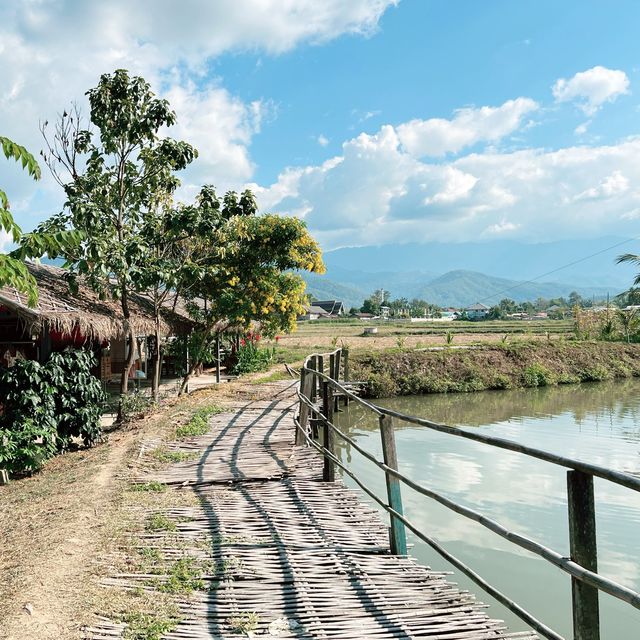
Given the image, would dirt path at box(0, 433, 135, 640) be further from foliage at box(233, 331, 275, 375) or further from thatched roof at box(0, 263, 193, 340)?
foliage at box(233, 331, 275, 375)

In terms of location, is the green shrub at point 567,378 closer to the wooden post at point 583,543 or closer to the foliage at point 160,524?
the foliage at point 160,524

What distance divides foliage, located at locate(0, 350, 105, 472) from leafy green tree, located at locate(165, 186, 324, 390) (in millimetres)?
4215

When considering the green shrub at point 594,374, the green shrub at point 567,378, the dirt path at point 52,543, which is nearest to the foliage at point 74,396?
the dirt path at point 52,543

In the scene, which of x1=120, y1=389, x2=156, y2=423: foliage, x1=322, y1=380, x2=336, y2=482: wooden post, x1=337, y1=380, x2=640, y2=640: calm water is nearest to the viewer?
x1=337, y1=380, x2=640, y2=640: calm water

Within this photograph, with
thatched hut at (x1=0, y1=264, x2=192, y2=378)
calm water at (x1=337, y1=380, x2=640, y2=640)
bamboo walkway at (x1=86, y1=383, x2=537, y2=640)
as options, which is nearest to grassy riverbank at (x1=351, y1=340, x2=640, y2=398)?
calm water at (x1=337, y1=380, x2=640, y2=640)

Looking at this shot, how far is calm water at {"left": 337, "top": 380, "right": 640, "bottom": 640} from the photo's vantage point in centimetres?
545

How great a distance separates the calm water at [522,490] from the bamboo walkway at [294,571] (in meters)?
1.43

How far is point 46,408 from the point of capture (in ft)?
27.3

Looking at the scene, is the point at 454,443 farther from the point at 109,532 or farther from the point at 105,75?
the point at 105,75

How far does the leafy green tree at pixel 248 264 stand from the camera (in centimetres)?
1281

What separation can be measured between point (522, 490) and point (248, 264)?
320 inches

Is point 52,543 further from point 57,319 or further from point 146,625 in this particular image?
point 57,319

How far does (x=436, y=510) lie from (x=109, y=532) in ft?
14.0

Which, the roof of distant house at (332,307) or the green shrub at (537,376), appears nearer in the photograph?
the green shrub at (537,376)
